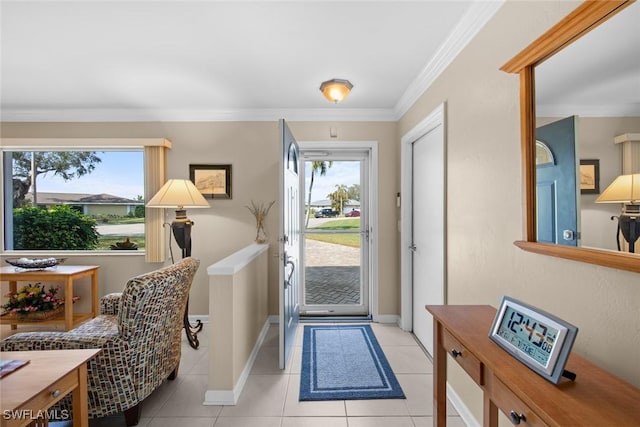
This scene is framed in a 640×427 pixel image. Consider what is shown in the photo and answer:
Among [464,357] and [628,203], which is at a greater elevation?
[628,203]

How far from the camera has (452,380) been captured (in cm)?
207

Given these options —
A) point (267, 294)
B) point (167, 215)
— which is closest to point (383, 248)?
point (267, 294)

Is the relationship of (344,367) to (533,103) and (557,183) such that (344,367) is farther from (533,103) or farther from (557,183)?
(533,103)

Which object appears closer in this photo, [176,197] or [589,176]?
[589,176]

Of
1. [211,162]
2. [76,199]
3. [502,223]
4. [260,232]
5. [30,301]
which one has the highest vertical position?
[211,162]

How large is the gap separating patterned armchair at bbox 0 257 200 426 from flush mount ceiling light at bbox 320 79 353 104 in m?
1.87

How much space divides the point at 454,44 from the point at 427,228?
1.47 meters

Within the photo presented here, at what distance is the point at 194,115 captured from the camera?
353 cm

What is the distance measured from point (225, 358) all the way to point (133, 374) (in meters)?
0.53

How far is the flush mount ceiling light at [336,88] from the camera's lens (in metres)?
2.54

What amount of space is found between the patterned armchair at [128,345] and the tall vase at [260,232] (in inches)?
56.4

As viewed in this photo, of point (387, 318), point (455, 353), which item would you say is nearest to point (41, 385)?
point (455, 353)

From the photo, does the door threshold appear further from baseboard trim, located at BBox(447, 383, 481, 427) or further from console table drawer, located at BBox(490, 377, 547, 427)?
console table drawer, located at BBox(490, 377, 547, 427)

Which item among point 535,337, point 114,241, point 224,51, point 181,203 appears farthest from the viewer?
point 114,241
